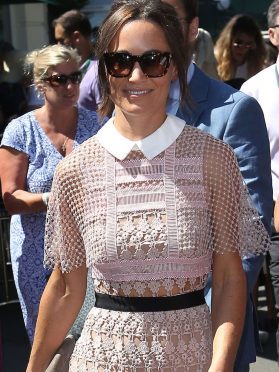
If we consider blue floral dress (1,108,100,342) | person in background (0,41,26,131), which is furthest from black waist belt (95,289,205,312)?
person in background (0,41,26,131)

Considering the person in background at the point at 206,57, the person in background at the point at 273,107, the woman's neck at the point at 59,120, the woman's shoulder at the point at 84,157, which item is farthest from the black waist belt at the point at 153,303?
the person in background at the point at 206,57

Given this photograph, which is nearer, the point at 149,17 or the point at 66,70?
the point at 149,17

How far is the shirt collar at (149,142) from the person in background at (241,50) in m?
6.02

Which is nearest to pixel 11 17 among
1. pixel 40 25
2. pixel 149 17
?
pixel 40 25

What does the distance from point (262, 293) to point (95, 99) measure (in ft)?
10.1

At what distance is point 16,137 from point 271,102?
1375mm

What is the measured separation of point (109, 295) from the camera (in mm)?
2734

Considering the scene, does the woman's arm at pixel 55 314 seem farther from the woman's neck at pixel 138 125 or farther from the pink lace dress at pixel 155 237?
the woman's neck at pixel 138 125

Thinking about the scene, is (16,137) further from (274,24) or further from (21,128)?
(274,24)

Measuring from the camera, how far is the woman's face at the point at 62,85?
5.49 m

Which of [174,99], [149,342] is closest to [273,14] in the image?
[174,99]

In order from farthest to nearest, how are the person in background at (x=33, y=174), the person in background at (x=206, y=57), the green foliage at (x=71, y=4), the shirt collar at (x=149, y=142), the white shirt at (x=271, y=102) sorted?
the green foliage at (x=71, y=4), the person in background at (x=206, y=57), the person in background at (x=33, y=174), the white shirt at (x=271, y=102), the shirt collar at (x=149, y=142)

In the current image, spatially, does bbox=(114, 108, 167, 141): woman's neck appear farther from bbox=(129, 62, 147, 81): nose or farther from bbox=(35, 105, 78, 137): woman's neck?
bbox=(35, 105, 78, 137): woman's neck

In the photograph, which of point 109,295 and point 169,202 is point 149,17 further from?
point 109,295
